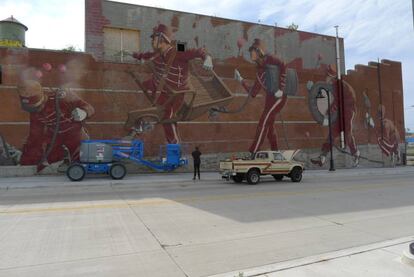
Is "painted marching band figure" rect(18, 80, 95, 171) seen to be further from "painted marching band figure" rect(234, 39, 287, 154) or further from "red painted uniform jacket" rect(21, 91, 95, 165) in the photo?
"painted marching band figure" rect(234, 39, 287, 154)

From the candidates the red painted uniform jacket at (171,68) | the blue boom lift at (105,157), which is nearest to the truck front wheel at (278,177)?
the blue boom lift at (105,157)

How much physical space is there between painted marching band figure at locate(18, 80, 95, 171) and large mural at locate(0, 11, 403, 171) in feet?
0.18

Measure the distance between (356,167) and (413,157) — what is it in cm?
1133

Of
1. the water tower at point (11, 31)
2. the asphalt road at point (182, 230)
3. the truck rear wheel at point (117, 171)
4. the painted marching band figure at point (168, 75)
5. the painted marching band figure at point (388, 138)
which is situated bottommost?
the asphalt road at point (182, 230)

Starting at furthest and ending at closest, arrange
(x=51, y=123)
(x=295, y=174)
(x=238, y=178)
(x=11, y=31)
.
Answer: (x=11, y=31), (x=51, y=123), (x=295, y=174), (x=238, y=178)

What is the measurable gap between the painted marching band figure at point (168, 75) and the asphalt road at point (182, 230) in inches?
471

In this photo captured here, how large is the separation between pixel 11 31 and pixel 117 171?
1412cm

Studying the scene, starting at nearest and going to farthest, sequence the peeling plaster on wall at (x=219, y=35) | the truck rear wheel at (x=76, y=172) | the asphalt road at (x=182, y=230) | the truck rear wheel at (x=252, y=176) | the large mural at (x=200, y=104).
Result: the asphalt road at (x=182, y=230)
the truck rear wheel at (x=252, y=176)
the truck rear wheel at (x=76, y=172)
the large mural at (x=200, y=104)
the peeling plaster on wall at (x=219, y=35)

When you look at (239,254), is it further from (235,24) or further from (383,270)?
(235,24)

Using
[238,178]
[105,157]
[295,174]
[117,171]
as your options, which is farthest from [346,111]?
[105,157]

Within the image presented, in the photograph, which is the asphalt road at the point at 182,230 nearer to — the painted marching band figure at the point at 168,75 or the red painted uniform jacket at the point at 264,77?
the painted marching band figure at the point at 168,75

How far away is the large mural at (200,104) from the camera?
73.1ft

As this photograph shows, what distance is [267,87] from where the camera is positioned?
29.1 meters

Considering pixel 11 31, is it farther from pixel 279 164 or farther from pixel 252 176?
pixel 279 164
